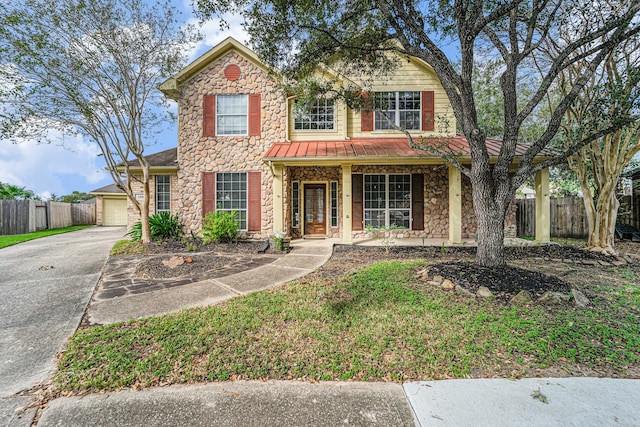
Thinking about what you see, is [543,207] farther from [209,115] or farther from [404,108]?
[209,115]

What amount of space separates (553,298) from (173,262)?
7556 millimetres

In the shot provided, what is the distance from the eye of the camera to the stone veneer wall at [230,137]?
33.1ft

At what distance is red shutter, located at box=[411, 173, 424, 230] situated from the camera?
10352 millimetres

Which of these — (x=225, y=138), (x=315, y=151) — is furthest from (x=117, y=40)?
(x=315, y=151)

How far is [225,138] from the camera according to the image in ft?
33.3

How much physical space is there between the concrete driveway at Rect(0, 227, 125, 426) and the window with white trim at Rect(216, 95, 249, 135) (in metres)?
5.64

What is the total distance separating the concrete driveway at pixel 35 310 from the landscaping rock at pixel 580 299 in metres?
6.26

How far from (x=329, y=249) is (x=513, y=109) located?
5586mm

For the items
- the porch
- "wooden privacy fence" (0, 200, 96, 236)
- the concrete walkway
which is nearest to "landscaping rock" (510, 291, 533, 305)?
the concrete walkway

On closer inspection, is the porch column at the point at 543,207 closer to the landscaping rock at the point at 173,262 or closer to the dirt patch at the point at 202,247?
the dirt patch at the point at 202,247

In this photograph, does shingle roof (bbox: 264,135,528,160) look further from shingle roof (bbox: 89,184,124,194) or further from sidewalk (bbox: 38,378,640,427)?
shingle roof (bbox: 89,184,124,194)

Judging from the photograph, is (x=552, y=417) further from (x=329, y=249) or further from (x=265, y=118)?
(x=265, y=118)

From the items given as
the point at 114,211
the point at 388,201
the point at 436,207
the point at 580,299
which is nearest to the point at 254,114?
the point at 388,201

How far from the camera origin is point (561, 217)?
40.1ft
